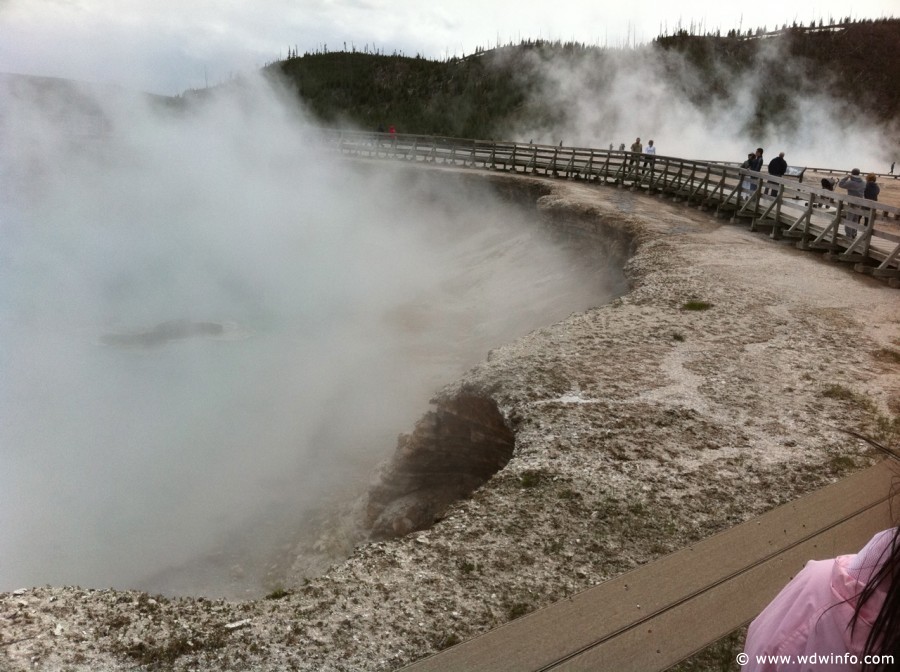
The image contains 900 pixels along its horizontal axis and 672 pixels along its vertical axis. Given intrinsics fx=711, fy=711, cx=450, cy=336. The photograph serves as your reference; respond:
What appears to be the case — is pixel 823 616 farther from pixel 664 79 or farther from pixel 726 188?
pixel 664 79

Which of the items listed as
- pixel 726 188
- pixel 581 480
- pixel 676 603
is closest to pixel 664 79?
pixel 726 188

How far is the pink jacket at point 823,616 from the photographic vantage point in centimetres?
116

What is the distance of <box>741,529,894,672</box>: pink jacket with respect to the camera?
3.80 feet

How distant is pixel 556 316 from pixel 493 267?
5.09m

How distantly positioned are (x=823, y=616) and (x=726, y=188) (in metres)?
16.8

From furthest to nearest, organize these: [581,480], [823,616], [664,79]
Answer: [664,79]
[581,480]
[823,616]

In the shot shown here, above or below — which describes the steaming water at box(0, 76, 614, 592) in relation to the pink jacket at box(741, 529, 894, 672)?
below

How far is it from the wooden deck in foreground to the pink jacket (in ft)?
5.68

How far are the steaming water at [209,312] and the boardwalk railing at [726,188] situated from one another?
8.12 ft

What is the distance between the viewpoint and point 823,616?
121 centimetres

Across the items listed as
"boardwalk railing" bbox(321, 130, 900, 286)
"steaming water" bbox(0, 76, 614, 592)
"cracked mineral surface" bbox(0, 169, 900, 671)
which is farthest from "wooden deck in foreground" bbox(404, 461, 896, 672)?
"boardwalk railing" bbox(321, 130, 900, 286)

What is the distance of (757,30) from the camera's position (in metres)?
44.5

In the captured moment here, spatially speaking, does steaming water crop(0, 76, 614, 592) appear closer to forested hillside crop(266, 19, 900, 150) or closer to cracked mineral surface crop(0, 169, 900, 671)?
cracked mineral surface crop(0, 169, 900, 671)

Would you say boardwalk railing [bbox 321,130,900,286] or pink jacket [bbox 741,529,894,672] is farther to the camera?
boardwalk railing [bbox 321,130,900,286]
